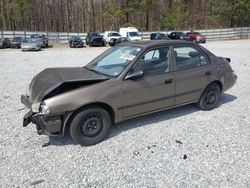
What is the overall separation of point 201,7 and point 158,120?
1935 inches

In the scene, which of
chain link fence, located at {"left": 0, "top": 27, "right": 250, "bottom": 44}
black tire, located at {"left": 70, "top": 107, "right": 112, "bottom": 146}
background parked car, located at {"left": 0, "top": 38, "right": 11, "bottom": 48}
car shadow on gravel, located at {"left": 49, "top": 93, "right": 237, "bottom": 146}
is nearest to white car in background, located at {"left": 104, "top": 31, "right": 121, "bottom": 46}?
chain link fence, located at {"left": 0, "top": 27, "right": 250, "bottom": 44}

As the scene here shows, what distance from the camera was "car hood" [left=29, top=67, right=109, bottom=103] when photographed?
141 inches

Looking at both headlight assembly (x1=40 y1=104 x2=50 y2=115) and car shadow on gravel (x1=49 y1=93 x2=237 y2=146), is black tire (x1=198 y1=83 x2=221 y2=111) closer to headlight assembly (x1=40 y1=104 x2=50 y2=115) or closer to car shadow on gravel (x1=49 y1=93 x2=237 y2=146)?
car shadow on gravel (x1=49 y1=93 x2=237 y2=146)

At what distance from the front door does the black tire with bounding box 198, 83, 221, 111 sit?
939 millimetres

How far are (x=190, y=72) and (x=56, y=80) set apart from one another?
261 centimetres

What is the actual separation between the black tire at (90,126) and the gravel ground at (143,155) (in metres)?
0.13

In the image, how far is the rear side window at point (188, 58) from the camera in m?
4.57

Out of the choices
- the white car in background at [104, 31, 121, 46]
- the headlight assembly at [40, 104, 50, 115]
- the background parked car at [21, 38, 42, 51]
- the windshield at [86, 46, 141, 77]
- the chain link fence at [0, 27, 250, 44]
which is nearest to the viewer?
the headlight assembly at [40, 104, 50, 115]

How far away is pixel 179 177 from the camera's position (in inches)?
120

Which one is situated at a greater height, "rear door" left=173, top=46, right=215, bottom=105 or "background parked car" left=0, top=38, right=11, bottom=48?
"background parked car" left=0, top=38, right=11, bottom=48

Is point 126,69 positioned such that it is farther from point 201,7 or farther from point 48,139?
point 201,7

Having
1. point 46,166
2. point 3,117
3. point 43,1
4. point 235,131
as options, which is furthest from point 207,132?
point 43,1

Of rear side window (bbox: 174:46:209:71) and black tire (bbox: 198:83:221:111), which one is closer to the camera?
rear side window (bbox: 174:46:209:71)

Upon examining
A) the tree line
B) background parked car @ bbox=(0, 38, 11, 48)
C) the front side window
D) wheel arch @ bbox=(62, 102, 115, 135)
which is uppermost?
the tree line
